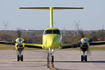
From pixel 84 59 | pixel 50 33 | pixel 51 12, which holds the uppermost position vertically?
pixel 51 12

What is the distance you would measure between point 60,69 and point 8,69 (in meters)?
3.84

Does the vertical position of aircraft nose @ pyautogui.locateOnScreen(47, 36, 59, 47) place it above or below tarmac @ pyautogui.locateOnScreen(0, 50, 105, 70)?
above

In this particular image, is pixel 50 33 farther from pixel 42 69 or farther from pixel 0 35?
pixel 0 35

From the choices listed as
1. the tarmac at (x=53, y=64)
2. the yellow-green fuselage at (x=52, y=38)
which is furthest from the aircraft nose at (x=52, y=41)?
the tarmac at (x=53, y=64)

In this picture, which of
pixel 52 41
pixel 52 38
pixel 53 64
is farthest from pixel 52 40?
pixel 53 64

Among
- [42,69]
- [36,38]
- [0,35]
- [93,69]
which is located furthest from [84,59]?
[0,35]

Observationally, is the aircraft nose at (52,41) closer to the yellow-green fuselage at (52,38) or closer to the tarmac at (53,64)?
the yellow-green fuselage at (52,38)

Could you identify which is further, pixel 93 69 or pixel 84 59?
pixel 84 59

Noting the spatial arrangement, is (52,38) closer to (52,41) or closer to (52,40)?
(52,40)

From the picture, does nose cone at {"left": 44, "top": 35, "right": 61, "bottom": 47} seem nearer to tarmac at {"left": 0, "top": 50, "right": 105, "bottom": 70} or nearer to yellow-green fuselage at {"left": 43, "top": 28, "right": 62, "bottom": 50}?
yellow-green fuselage at {"left": 43, "top": 28, "right": 62, "bottom": 50}

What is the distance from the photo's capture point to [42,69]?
591 inches

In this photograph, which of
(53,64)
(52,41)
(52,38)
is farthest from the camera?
(52,38)

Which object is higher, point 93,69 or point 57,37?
point 57,37

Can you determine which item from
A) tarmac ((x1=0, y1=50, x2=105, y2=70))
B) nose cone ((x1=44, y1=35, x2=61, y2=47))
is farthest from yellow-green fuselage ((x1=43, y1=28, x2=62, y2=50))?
tarmac ((x1=0, y1=50, x2=105, y2=70))
